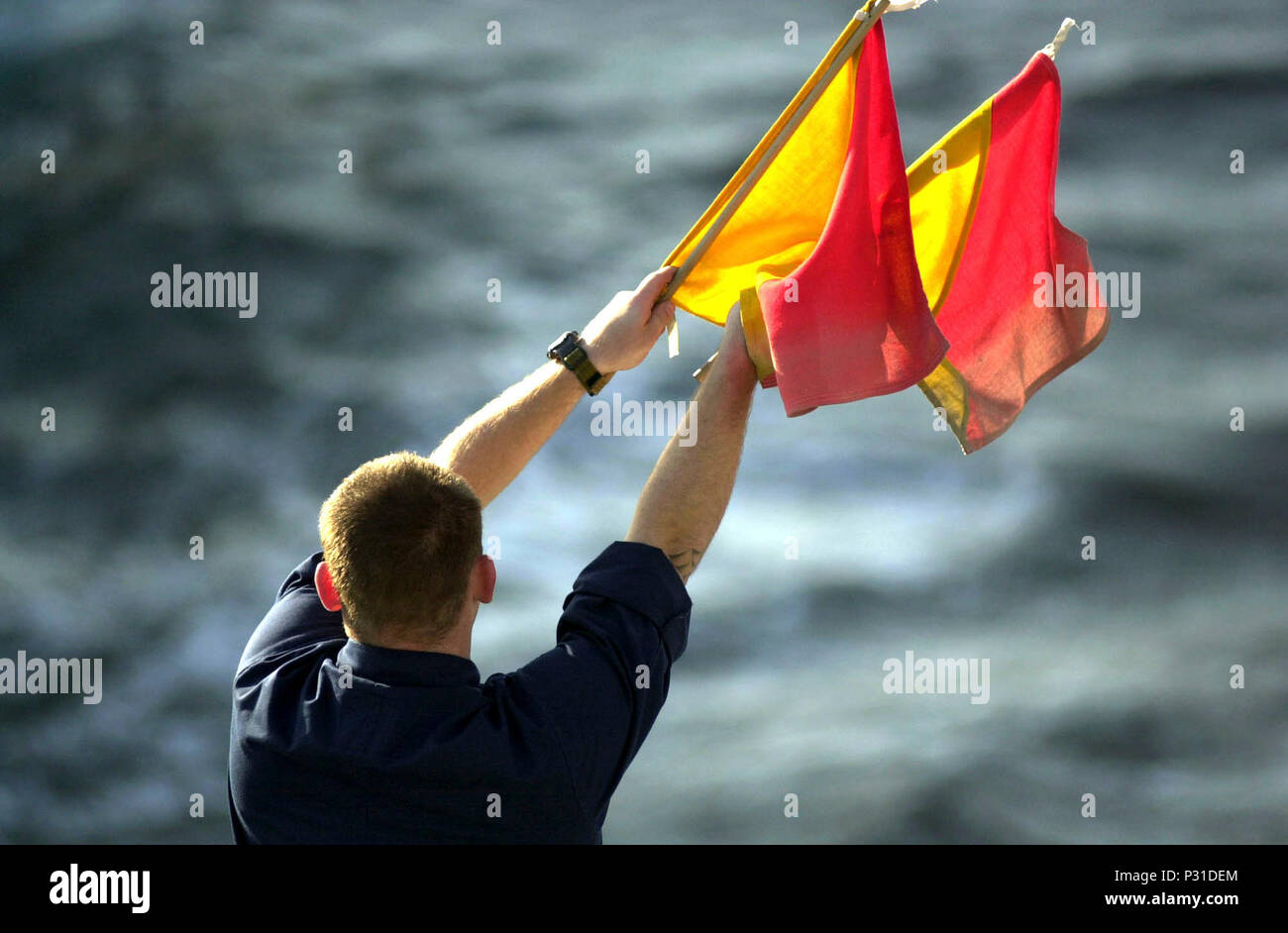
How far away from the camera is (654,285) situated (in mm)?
2676

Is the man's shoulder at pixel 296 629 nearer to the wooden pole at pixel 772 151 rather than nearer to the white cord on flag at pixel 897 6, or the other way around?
the wooden pole at pixel 772 151

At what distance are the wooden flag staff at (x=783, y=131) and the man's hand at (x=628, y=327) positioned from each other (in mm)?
31

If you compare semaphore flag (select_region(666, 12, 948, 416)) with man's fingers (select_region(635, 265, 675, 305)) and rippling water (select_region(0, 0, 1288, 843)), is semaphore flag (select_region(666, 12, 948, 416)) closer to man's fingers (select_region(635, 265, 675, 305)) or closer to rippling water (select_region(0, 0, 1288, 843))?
man's fingers (select_region(635, 265, 675, 305))

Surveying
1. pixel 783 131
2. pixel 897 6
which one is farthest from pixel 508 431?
pixel 897 6

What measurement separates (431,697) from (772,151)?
1402 millimetres

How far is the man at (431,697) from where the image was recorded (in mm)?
1714

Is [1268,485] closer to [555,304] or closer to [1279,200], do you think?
[1279,200]

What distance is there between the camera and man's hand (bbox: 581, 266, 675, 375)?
100 inches

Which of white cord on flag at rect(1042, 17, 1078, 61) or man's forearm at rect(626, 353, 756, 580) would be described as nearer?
man's forearm at rect(626, 353, 756, 580)

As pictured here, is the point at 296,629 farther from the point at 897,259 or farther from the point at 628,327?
the point at 897,259

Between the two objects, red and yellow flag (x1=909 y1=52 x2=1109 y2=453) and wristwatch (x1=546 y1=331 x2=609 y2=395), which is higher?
red and yellow flag (x1=909 y1=52 x2=1109 y2=453)

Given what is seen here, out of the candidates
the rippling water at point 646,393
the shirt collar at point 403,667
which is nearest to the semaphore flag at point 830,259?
the shirt collar at point 403,667

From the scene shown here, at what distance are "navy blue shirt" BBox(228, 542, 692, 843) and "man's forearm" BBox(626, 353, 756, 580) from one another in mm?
140

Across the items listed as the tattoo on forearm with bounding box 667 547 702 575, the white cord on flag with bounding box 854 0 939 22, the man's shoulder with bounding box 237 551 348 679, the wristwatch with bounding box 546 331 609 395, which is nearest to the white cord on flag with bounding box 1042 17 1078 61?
the white cord on flag with bounding box 854 0 939 22
